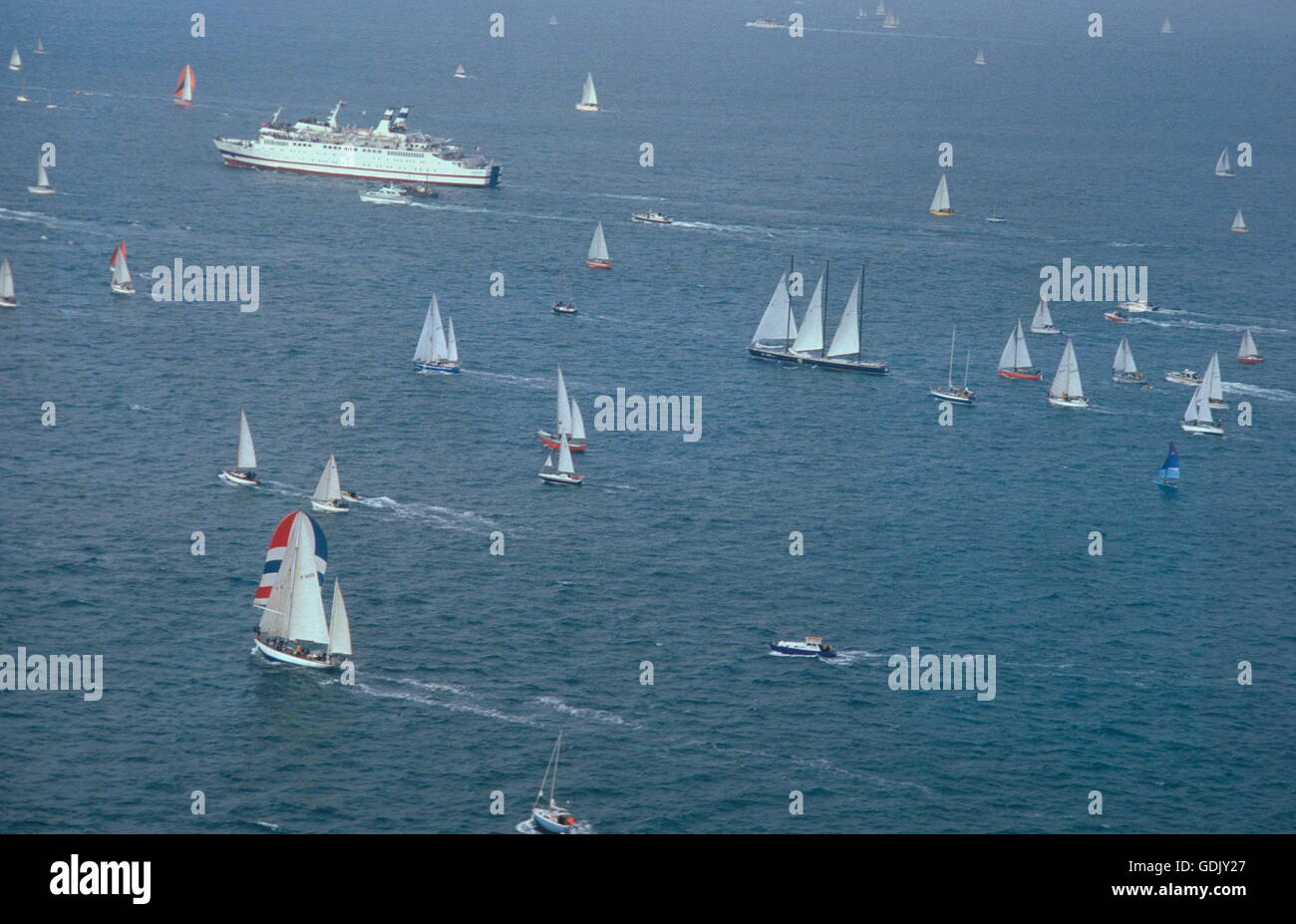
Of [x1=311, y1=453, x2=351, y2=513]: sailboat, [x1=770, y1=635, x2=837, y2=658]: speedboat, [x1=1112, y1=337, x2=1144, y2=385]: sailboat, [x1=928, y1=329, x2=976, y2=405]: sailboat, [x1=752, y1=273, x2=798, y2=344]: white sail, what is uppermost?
[x1=752, y1=273, x2=798, y2=344]: white sail

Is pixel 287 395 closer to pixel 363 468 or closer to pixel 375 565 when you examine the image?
pixel 363 468

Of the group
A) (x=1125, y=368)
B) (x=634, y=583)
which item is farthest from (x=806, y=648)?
(x=1125, y=368)

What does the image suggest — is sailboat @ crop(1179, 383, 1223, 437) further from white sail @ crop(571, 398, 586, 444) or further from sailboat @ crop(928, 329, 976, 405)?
white sail @ crop(571, 398, 586, 444)

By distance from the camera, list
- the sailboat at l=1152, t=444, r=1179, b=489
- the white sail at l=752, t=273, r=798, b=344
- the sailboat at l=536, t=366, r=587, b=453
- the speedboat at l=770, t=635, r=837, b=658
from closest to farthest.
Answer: the speedboat at l=770, t=635, r=837, b=658
the sailboat at l=536, t=366, r=587, b=453
the sailboat at l=1152, t=444, r=1179, b=489
the white sail at l=752, t=273, r=798, b=344

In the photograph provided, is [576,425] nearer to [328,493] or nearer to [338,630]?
[328,493]

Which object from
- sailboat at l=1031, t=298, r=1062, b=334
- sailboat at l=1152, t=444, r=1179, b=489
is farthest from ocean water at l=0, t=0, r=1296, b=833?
sailboat at l=1031, t=298, r=1062, b=334
